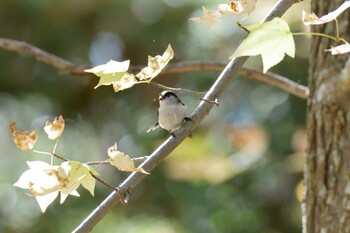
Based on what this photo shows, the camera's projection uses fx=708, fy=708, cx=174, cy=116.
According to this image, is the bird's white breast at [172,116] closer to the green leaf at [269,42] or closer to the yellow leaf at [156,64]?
the yellow leaf at [156,64]

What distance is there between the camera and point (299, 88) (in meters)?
1.79

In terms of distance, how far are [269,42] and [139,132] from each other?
112 inches

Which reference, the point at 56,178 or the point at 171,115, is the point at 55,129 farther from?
the point at 171,115

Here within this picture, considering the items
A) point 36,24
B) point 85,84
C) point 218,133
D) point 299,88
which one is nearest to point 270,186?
point 218,133

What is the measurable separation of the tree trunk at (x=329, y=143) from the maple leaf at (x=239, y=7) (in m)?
0.60

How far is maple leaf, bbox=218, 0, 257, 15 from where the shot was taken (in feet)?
3.16

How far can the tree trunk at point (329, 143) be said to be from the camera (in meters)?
1.52

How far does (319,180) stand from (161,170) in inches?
86.0

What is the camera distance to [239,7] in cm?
A: 97

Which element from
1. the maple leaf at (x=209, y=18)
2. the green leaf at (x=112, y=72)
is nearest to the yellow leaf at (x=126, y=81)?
the green leaf at (x=112, y=72)

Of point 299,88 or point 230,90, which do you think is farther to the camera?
point 230,90

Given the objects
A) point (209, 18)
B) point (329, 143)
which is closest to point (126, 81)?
point (209, 18)

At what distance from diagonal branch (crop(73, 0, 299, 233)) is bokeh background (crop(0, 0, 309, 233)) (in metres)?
2.38

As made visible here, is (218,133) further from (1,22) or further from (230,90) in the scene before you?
(1,22)
